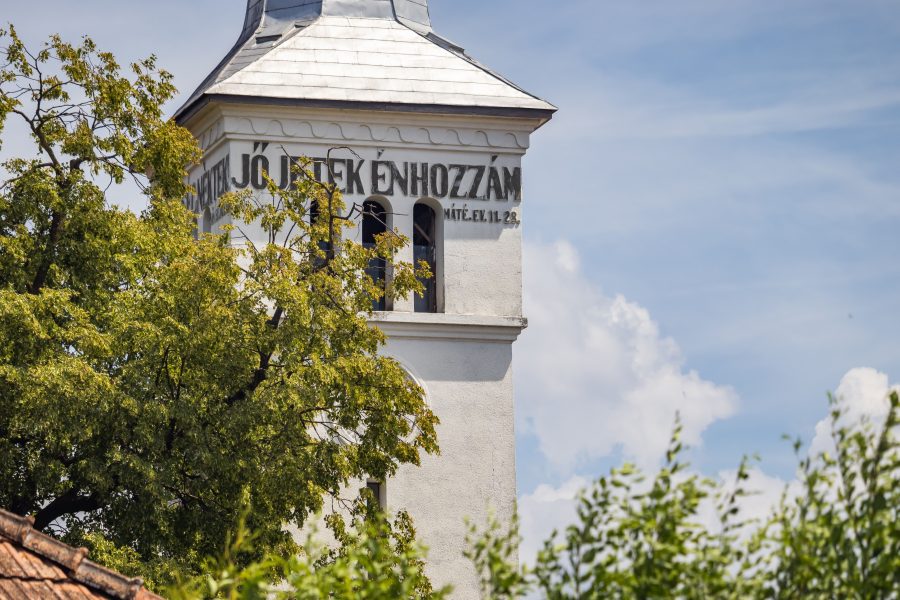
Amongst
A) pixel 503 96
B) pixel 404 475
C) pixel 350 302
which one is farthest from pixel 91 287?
pixel 503 96

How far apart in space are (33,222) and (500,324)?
14137mm

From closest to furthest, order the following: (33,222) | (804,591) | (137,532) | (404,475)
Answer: (804,591) → (137,532) → (33,222) → (404,475)

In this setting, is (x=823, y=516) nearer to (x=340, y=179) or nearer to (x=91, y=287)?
(x=91, y=287)

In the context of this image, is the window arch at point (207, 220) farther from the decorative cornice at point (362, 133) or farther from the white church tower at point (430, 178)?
the decorative cornice at point (362, 133)

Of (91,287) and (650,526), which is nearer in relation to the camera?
(650,526)

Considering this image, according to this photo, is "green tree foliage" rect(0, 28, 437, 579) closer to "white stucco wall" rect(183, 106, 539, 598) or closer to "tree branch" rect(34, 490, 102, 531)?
"tree branch" rect(34, 490, 102, 531)

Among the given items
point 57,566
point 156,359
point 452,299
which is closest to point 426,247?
point 452,299

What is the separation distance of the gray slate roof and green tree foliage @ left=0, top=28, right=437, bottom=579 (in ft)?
36.9

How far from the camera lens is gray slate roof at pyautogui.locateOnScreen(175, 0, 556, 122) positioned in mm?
38438

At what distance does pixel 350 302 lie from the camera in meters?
26.5

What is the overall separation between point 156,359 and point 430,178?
14730 mm

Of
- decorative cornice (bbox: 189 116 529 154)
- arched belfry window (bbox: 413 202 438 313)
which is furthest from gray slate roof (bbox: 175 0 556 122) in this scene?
arched belfry window (bbox: 413 202 438 313)

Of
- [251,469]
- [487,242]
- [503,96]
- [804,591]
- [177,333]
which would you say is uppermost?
[503,96]

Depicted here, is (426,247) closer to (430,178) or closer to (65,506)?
(430,178)
